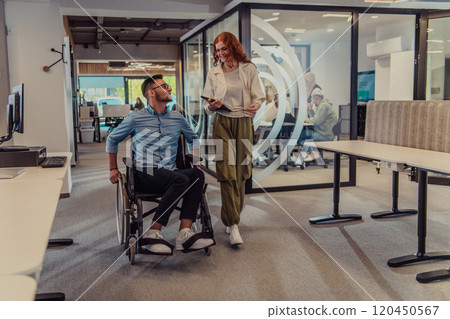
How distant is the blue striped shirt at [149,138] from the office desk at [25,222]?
109cm

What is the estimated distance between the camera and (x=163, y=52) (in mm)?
13273

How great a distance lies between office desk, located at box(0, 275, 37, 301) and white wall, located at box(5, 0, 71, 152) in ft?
14.8

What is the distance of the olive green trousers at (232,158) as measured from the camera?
3.44 meters

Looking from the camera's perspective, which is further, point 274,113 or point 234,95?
point 274,113

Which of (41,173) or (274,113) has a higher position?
(274,113)

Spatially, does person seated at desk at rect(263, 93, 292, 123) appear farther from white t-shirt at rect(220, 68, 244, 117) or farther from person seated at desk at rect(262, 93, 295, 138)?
white t-shirt at rect(220, 68, 244, 117)

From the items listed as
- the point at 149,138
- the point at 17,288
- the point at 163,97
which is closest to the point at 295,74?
the point at 163,97

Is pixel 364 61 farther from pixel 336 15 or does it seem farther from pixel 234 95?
pixel 234 95

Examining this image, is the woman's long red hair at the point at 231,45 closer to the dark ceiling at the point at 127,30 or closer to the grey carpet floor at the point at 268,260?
the grey carpet floor at the point at 268,260

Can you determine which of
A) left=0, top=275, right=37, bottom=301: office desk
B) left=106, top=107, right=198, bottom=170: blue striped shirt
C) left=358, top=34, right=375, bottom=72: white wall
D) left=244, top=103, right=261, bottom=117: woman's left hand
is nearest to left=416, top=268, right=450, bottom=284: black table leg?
left=244, top=103, right=261, bottom=117: woman's left hand

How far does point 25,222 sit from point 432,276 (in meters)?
2.36

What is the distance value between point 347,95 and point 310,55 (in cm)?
73

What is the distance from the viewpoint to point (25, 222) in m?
1.51
